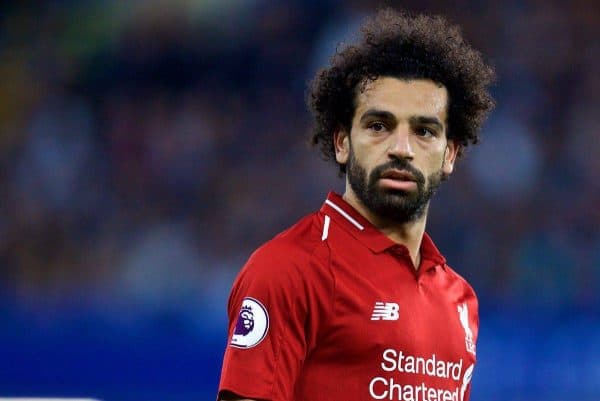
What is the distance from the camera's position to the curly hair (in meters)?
2.18

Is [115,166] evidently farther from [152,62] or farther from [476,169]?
[476,169]

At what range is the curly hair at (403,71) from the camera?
2180mm

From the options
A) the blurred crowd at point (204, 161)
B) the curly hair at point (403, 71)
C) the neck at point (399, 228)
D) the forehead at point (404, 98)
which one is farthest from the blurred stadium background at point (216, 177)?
the forehead at point (404, 98)

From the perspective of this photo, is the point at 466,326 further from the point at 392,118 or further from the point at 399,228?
the point at 392,118

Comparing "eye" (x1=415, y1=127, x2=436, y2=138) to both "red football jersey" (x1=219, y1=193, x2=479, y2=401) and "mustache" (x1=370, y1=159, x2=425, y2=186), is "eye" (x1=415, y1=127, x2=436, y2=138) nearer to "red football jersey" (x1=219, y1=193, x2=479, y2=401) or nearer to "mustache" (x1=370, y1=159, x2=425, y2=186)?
"mustache" (x1=370, y1=159, x2=425, y2=186)

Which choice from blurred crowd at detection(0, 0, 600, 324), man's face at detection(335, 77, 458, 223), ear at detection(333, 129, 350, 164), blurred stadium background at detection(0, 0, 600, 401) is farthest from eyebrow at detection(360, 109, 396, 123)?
blurred crowd at detection(0, 0, 600, 324)

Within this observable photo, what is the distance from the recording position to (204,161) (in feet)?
15.7

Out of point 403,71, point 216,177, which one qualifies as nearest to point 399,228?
point 403,71

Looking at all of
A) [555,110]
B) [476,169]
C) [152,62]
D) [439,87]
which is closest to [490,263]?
[476,169]

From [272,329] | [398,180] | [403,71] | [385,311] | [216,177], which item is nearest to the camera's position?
[272,329]

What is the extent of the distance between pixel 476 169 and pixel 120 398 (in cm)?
205

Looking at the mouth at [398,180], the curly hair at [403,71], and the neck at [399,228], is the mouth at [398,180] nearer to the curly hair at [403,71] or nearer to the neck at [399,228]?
the neck at [399,228]

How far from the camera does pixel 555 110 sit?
5.05 m

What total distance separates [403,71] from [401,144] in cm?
21
